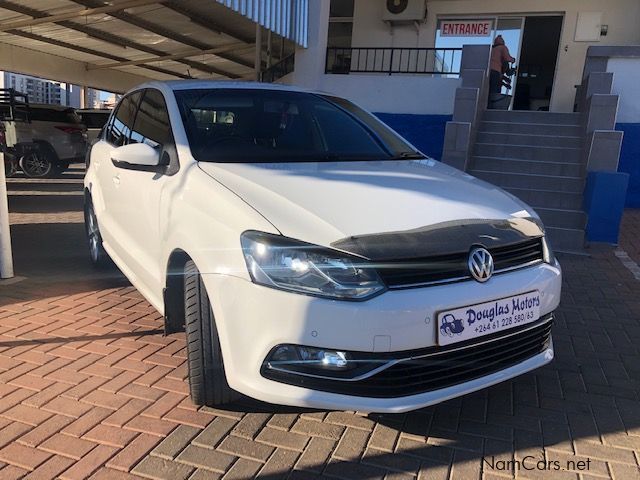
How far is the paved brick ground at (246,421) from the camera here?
230 cm

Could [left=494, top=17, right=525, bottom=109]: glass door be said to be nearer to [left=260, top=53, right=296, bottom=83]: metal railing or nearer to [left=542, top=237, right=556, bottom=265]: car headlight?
[left=260, top=53, right=296, bottom=83]: metal railing

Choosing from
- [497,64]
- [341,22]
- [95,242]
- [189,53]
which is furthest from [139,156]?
[189,53]

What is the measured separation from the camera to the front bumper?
2076 mm

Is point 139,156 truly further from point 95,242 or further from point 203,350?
point 95,242

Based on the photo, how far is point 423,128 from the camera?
9539mm

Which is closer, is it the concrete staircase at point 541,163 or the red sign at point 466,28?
the concrete staircase at point 541,163

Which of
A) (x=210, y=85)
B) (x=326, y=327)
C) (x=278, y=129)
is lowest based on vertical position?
(x=326, y=327)

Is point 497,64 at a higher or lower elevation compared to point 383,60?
lower

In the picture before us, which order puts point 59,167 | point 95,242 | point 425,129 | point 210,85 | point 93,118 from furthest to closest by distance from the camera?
point 93,118, point 59,167, point 425,129, point 95,242, point 210,85

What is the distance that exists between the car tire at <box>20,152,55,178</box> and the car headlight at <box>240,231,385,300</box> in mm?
Answer: 12125

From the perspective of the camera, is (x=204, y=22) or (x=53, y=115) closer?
(x=53, y=115)

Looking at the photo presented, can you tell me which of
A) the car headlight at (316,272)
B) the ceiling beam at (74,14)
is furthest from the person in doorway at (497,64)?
the car headlight at (316,272)

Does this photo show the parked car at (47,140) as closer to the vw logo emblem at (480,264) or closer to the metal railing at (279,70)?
the metal railing at (279,70)

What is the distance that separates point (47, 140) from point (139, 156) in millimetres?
10818
